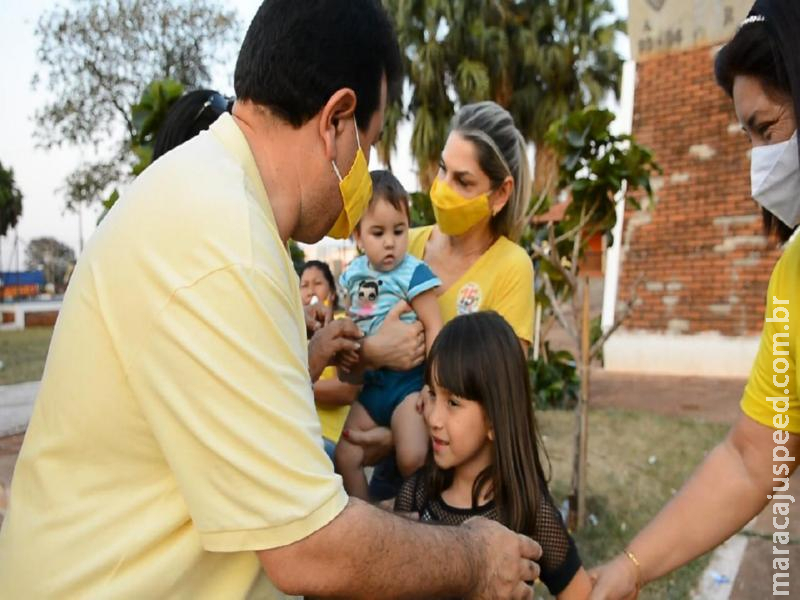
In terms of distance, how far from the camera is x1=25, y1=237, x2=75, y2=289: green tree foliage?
41.8m

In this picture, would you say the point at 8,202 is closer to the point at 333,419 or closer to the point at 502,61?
the point at 502,61

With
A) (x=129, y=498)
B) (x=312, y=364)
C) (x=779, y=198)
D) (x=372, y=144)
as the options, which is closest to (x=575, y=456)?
(x=312, y=364)

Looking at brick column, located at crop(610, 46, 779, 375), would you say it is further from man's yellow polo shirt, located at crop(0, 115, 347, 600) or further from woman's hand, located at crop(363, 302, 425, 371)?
man's yellow polo shirt, located at crop(0, 115, 347, 600)

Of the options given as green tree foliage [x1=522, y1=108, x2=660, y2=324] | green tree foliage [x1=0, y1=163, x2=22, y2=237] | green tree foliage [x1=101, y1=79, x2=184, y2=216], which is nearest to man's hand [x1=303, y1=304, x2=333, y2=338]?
green tree foliage [x1=101, y1=79, x2=184, y2=216]

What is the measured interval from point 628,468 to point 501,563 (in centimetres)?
470

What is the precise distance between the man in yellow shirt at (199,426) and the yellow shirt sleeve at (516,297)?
124 cm

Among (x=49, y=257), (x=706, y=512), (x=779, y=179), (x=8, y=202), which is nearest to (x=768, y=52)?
(x=779, y=179)

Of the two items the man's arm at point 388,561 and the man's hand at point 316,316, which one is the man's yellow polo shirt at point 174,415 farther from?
the man's hand at point 316,316

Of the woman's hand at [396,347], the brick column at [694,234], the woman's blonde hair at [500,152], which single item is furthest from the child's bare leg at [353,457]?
the brick column at [694,234]

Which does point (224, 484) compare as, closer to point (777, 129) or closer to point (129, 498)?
point (129, 498)

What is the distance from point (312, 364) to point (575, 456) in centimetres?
275

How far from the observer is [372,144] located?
157cm

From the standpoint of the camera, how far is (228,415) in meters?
1.01

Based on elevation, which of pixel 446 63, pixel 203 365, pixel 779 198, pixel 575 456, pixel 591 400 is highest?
pixel 446 63
